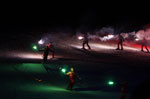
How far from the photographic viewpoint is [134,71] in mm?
20844

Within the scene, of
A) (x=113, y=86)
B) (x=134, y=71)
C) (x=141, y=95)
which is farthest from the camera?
(x=134, y=71)

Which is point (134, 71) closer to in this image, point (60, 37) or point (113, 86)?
point (113, 86)

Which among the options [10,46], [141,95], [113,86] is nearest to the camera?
[141,95]

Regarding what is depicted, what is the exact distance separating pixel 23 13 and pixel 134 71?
36558 mm

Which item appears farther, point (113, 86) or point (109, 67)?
point (109, 67)

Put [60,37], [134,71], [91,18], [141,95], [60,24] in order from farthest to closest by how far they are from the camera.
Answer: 1. [91,18]
2. [60,24]
3. [60,37]
4. [134,71]
5. [141,95]

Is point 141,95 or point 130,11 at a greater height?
point 130,11

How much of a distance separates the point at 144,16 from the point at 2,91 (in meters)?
47.7

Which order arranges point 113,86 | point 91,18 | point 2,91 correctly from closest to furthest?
point 2,91
point 113,86
point 91,18

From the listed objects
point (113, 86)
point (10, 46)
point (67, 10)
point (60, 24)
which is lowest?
point (113, 86)

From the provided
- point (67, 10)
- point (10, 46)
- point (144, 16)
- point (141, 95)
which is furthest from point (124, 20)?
point (141, 95)

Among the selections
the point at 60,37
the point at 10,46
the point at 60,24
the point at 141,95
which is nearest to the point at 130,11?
the point at 60,24

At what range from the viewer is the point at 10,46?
26.8 m

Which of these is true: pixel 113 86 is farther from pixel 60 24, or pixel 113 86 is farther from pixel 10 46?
pixel 60 24
